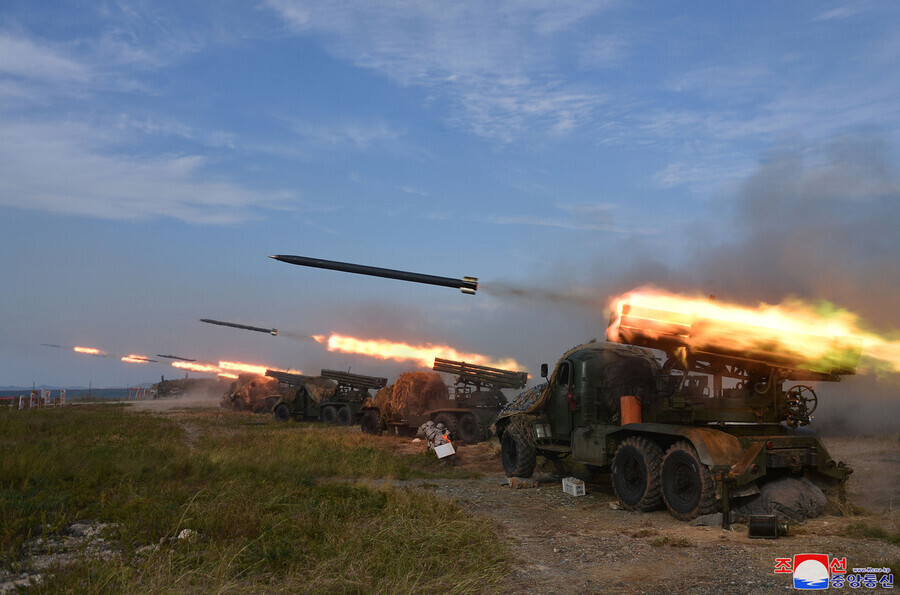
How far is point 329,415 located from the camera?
3362 cm

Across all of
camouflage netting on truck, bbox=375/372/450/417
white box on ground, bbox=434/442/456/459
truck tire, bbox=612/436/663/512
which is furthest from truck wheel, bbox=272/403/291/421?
truck tire, bbox=612/436/663/512

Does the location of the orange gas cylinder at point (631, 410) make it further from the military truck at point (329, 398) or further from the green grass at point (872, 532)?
the military truck at point (329, 398)

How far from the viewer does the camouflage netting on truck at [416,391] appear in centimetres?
2575

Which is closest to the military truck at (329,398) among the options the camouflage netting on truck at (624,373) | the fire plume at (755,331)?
the camouflage netting on truck at (624,373)

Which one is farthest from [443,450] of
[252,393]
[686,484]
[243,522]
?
[252,393]

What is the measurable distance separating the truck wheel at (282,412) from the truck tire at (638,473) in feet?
88.4

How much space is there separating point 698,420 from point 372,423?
1769cm

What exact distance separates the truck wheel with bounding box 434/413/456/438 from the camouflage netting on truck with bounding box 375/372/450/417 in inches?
37.9

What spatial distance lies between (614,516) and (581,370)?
12.1ft

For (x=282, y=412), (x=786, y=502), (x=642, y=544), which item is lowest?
(x=282, y=412)

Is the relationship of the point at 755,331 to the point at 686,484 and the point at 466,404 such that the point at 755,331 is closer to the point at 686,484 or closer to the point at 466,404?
the point at 686,484

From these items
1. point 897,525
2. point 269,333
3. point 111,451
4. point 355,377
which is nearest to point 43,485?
point 111,451

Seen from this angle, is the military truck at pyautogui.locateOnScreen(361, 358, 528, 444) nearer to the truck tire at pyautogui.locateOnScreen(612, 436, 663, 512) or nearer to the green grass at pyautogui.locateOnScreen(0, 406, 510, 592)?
the green grass at pyautogui.locateOnScreen(0, 406, 510, 592)

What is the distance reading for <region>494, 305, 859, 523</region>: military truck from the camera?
1013 cm
